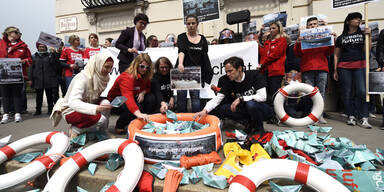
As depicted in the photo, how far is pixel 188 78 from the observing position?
3312 millimetres

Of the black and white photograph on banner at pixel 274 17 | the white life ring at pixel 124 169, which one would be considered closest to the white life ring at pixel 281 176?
the white life ring at pixel 124 169

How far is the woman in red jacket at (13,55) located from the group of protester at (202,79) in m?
0.02

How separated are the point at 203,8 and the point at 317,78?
2848 millimetres

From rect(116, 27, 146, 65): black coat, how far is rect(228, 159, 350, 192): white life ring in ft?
9.94

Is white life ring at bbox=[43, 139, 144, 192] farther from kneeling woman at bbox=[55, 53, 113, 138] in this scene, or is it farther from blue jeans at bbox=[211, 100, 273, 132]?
blue jeans at bbox=[211, 100, 273, 132]

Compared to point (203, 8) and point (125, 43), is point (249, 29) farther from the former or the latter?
point (125, 43)

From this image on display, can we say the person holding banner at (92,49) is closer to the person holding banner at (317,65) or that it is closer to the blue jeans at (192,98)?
the blue jeans at (192,98)

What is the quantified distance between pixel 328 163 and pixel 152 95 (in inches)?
96.9

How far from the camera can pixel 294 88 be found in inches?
134

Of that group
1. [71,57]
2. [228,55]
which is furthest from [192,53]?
[71,57]

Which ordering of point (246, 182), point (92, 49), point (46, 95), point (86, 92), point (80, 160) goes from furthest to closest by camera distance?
point (46, 95) → point (92, 49) → point (86, 92) → point (80, 160) → point (246, 182)

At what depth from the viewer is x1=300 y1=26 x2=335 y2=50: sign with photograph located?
355 cm

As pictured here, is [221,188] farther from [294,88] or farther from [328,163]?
[294,88]


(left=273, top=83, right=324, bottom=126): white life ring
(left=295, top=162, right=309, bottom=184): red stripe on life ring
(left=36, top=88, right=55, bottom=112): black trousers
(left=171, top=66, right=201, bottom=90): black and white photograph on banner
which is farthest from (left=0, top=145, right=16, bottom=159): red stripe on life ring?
(left=273, top=83, right=324, bottom=126): white life ring
